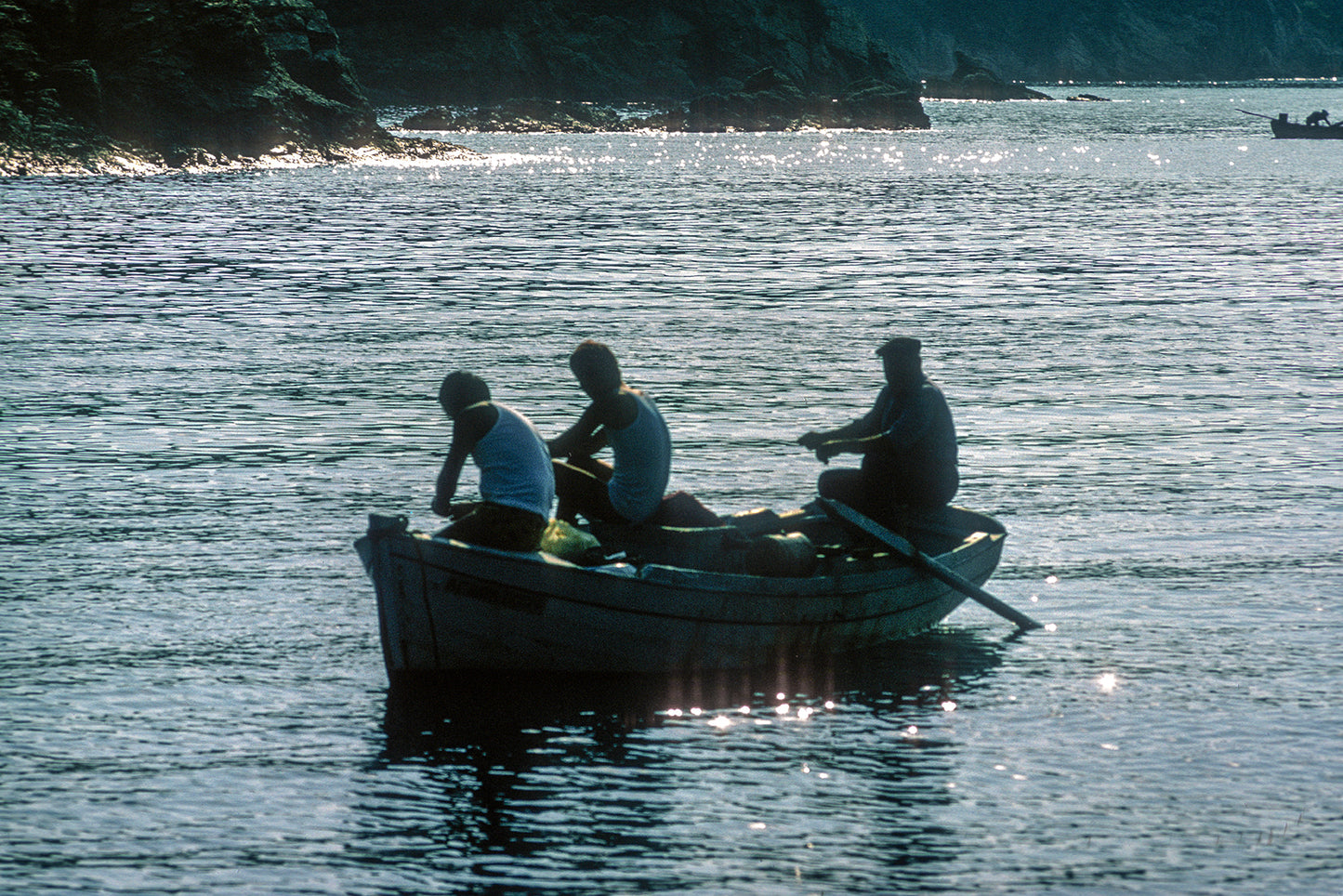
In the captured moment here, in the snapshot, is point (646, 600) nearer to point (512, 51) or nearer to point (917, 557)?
point (917, 557)

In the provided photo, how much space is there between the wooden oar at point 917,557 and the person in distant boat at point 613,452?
164cm

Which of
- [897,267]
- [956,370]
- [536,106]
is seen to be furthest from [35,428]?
[536,106]

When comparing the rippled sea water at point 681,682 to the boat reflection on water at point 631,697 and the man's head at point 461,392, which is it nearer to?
the boat reflection on water at point 631,697

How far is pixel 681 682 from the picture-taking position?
40.4ft

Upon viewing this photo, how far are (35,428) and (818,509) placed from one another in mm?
12058

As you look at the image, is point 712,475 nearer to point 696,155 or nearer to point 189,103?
point 189,103

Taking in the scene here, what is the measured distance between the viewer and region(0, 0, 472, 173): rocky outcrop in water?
3088 inches

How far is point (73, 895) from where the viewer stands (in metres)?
8.70

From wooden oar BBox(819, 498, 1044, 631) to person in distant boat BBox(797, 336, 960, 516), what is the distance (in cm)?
45

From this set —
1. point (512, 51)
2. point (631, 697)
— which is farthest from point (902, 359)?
point (512, 51)

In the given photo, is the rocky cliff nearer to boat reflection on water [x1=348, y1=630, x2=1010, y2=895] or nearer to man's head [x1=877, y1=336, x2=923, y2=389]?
man's head [x1=877, y1=336, x2=923, y2=389]

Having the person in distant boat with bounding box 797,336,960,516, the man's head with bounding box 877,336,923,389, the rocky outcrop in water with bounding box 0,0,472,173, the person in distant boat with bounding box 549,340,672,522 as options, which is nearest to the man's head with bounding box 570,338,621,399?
the person in distant boat with bounding box 549,340,672,522

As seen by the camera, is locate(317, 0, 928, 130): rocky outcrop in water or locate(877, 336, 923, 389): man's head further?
locate(317, 0, 928, 130): rocky outcrop in water

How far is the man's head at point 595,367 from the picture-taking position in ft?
40.2
